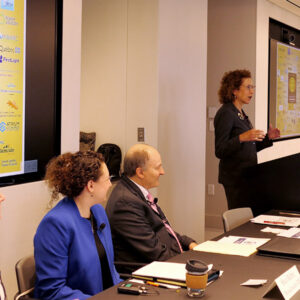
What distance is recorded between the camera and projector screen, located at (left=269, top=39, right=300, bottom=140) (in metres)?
7.80

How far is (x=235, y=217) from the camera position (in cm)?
379

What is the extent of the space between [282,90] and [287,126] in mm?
615

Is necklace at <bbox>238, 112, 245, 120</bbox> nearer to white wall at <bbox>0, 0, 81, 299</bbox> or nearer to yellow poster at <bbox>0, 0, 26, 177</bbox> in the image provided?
white wall at <bbox>0, 0, 81, 299</bbox>

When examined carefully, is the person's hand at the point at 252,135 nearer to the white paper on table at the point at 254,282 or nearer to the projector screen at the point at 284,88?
the white paper on table at the point at 254,282

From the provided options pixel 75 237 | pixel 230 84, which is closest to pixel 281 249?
pixel 75 237

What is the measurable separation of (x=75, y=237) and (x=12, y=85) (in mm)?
1177

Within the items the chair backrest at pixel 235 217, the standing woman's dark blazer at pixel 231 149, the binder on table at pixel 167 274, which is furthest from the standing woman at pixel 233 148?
the binder on table at pixel 167 274

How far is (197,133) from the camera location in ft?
18.6

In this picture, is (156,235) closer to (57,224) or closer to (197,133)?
(57,224)

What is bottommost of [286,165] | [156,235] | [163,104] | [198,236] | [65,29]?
[198,236]

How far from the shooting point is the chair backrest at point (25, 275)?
2.37 meters

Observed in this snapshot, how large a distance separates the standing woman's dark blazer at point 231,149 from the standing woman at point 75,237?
7.26ft

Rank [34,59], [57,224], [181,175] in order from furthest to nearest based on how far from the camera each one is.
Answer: [181,175], [34,59], [57,224]

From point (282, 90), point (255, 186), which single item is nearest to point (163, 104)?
point (255, 186)
